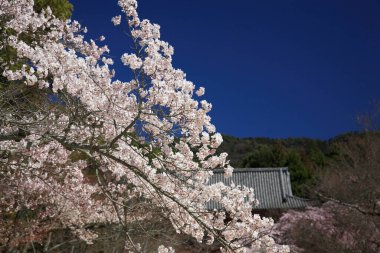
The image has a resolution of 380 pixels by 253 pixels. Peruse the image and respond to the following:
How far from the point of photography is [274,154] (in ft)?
100.0

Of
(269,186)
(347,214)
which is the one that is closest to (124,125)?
(347,214)

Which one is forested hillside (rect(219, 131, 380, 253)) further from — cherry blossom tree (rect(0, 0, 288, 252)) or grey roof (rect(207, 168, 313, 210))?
cherry blossom tree (rect(0, 0, 288, 252))

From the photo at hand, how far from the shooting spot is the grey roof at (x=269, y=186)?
65.1 ft

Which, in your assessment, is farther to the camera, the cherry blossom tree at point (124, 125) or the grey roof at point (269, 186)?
Answer: the grey roof at point (269, 186)

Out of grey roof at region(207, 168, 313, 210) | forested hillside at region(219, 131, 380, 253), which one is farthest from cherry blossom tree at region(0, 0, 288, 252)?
grey roof at region(207, 168, 313, 210)

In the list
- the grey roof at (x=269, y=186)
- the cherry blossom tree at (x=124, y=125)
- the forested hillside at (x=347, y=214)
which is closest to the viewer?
the cherry blossom tree at (x=124, y=125)

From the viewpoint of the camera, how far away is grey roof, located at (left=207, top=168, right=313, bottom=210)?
19844 millimetres

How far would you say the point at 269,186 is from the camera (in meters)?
21.2

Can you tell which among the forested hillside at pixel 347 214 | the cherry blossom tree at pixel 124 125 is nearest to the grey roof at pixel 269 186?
the forested hillside at pixel 347 214

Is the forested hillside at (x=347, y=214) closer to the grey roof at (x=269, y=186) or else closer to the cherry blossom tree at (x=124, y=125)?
the grey roof at (x=269, y=186)

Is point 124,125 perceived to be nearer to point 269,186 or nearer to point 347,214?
point 347,214

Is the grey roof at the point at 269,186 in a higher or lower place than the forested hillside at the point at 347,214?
higher

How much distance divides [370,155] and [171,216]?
11.1 metres

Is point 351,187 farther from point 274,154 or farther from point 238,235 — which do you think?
point 274,154
